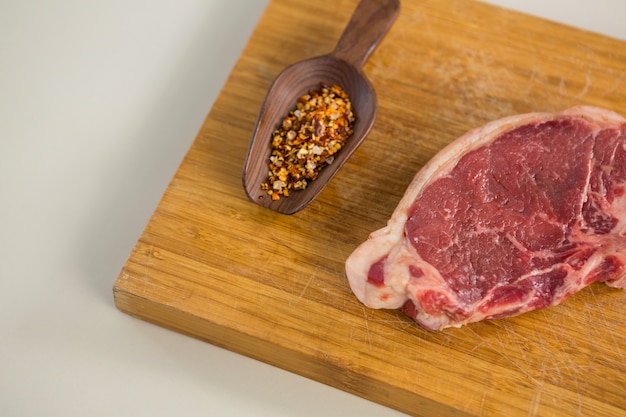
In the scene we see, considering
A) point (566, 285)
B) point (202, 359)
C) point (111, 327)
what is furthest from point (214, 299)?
point (566, 285)

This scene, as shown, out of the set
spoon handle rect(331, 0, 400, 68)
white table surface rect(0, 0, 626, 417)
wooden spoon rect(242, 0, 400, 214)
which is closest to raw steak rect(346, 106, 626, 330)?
wooden spoon rect(242, 0, 400, 214)

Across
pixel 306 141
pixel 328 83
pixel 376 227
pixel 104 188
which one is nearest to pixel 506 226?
pixel 376 227

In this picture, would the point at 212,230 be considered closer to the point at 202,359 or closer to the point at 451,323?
the point at 202,359

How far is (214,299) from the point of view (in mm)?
3787

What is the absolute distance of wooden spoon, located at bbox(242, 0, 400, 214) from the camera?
4.00 meters

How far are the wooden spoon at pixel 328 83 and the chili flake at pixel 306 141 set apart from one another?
0.11ft

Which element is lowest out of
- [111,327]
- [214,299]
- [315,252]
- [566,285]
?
[111,327]

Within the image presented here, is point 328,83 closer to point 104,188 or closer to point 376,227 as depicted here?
point 376,227

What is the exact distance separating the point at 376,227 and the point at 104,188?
1581 millimetres

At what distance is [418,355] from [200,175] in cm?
143

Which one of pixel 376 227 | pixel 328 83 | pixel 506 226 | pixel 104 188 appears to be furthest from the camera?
pixel 104 188

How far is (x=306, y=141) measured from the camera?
4.08 m

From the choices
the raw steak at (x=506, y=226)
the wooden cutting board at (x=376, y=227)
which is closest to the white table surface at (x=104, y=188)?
the wooden cutting board at (x=376, y=227)

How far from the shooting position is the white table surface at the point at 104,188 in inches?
151
